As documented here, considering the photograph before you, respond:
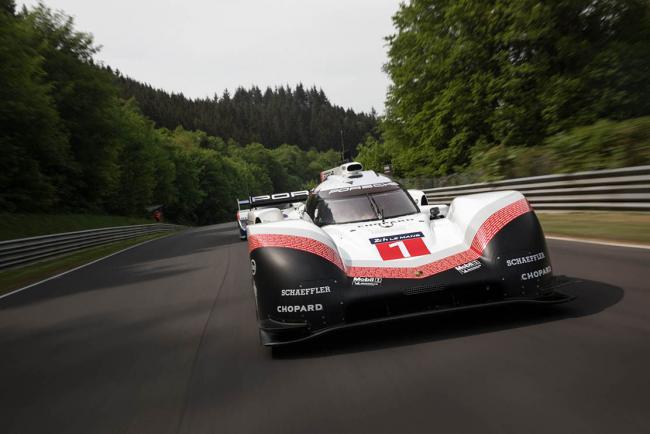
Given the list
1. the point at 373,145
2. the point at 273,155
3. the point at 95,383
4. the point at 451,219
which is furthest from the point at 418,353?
the point at 273,155

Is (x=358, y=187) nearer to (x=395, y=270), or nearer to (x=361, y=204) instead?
(x=361, y=204)

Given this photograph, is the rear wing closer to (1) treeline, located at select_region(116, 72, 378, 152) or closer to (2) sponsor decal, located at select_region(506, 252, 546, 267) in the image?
(2) sponsor decal, located at select_region(506, 252, 546, 267)

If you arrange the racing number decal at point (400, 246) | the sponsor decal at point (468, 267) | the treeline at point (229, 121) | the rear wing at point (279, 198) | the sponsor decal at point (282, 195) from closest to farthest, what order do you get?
the sponsor decal at point (468, 267), the racing number decal at point (400, 246), the rear wing at point (279, 198), the sponsor decal at point (282, 195), the treeline at point (229, 121)

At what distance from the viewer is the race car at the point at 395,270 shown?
3945 millimetres

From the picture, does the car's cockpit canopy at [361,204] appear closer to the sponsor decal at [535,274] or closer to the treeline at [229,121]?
the sponsor decal at [535,274]

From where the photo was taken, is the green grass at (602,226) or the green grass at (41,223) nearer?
the green grass at (602,226)

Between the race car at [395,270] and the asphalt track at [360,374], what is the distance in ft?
0.76

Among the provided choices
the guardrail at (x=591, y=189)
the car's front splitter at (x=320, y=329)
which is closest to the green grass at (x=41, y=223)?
the guardrail at (x=591, y=189)

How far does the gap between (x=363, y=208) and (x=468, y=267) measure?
175 centimetres

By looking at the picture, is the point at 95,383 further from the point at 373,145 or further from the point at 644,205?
the point at 373,145

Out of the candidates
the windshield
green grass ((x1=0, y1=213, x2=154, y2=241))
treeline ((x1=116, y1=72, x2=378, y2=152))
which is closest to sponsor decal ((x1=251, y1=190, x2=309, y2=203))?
the windshield

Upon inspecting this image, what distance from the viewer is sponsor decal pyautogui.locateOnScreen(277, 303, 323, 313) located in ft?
13.0

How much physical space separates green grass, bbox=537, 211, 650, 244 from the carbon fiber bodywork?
4.54 m

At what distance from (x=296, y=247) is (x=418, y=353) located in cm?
118
